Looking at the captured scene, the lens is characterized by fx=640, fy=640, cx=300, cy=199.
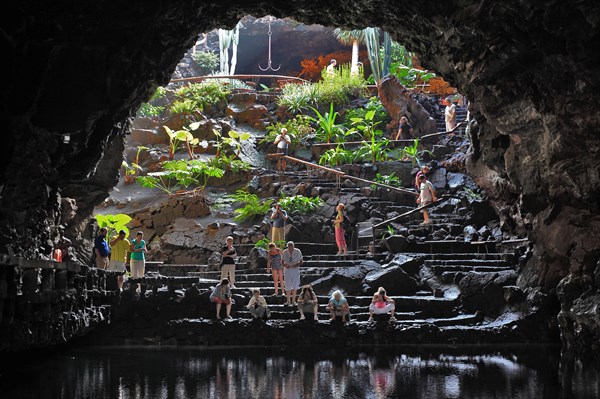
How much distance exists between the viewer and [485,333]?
13875 mm

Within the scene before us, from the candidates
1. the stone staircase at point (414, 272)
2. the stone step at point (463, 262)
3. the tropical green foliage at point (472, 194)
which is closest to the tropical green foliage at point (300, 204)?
the stone staircase at point (414, 272)

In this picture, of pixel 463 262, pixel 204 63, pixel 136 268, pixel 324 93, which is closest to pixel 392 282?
pixel 463 262

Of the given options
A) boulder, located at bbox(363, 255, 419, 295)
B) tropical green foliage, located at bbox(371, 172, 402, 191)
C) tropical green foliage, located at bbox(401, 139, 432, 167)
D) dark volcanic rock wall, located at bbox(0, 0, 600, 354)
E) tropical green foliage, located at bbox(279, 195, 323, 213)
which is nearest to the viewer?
dark volcanic rock wall, located at bbox(0, 0, 600, 354)

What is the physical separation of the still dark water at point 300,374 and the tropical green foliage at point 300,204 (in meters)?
9.38

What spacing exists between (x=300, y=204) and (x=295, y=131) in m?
7.57

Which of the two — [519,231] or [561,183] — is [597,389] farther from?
[519,231]

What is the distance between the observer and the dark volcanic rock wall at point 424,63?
33.4 ft

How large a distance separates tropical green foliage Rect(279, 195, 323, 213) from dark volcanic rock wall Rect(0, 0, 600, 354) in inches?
315

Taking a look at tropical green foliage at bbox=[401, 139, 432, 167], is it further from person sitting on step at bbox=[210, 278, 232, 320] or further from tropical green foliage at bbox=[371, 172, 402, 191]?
person sitting on step at bbox=[210, 278, 232, 320]

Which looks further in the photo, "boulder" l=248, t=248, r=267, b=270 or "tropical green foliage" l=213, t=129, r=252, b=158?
"tropical green foliage" l=213, t=129, r=252, b=158

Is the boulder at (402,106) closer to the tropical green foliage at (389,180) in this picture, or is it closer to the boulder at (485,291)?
the tropical green foliage at (389,180)

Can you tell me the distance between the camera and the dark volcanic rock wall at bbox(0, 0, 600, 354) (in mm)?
10188

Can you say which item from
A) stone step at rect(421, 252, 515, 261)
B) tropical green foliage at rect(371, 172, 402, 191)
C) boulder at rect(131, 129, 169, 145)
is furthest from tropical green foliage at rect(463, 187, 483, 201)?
boulder at rect(131, 129, 169, 145)

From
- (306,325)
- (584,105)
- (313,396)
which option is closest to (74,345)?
(306,325)
